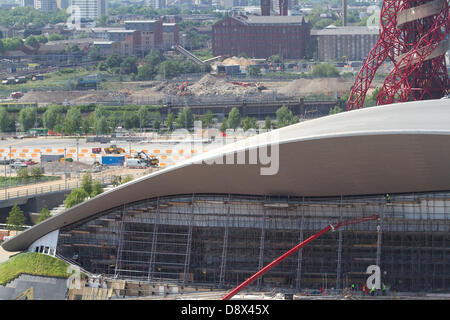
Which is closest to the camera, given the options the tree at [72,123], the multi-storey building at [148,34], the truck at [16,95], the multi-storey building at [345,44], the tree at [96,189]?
the tree at [96,189]

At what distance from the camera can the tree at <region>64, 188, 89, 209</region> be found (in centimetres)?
3562

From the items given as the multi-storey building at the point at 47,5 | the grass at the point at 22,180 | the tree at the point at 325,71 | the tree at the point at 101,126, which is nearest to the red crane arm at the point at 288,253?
the grass at the point at 22,180

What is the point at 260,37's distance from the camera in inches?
4186

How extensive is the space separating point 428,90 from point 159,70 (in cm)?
5206

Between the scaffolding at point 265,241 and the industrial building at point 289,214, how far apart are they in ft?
0.07

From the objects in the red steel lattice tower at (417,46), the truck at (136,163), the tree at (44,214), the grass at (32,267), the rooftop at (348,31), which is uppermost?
the red steel lattice tower at (417,46)

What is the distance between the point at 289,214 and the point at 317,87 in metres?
59.9

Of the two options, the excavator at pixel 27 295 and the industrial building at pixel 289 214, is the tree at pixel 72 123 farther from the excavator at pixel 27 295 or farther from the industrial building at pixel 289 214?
the excavator at pixel 27 295

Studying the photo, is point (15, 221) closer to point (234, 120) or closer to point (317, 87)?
point (234, 120)

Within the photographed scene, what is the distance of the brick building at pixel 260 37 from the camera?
10562 cm

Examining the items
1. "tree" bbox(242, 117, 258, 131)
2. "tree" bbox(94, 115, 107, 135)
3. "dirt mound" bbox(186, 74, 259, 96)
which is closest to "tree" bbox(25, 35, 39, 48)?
"dirt mound" bbox(186, 74, 259, 96)

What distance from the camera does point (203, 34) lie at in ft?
412
